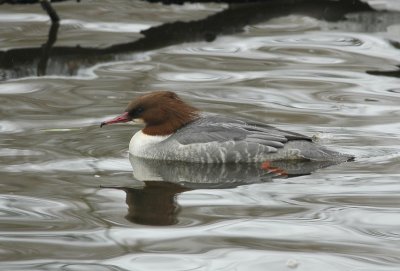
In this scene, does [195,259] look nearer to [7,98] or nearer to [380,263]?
[380,263]

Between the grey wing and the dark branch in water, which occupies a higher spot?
the dark branch in water

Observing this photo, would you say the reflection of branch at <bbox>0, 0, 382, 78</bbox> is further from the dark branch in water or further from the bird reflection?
the bird reflection

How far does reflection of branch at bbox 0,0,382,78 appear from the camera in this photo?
1155 cm

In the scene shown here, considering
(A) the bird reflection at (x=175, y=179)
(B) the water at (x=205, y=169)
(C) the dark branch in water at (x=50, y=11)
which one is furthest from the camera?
(C) the dark branch in water at (x=50, y=11)

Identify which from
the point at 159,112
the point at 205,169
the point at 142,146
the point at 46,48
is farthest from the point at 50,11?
the point at 205,169

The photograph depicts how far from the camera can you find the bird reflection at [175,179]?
6887 mm

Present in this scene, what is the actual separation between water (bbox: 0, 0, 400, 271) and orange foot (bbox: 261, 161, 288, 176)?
10 centimetres

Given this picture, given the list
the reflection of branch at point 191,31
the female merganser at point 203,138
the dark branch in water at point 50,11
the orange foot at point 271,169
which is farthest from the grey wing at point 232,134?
the dark branch in water at point 50,11

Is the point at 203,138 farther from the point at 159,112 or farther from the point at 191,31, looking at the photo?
the point at 191,31

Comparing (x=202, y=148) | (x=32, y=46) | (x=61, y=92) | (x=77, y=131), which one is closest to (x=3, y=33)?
(x=32, y=46)

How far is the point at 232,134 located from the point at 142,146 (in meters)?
0.74

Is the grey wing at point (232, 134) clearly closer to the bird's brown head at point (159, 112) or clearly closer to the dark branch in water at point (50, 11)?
the bird's brown head at point (159, 112)

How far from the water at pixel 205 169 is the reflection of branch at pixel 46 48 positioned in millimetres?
80

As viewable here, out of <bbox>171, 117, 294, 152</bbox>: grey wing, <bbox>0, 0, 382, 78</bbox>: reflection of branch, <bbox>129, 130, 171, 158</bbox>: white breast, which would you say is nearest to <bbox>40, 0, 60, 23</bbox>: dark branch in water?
<bbox>0, 0, 382, 78</bbox>: reflection of branch
